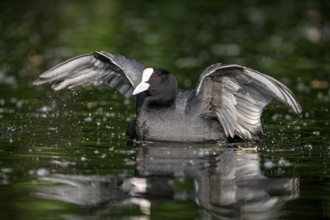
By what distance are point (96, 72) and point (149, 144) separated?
1.76 metres

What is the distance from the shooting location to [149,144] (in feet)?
37.0

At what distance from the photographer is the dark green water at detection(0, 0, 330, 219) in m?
8.21

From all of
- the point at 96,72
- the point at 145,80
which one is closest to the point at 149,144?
the point at 145,80

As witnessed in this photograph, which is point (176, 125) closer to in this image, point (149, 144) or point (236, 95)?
point (149, 144)

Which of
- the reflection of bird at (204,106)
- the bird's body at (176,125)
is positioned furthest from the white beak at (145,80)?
the bird's body at (176,125)

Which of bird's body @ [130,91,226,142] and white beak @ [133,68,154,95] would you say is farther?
white beak @ [133,68,154,95]

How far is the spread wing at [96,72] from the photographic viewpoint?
1222 centimetres

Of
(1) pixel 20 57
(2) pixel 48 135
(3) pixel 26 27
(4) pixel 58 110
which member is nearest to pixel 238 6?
(3) pixel 26 27

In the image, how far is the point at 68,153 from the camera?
1051cm

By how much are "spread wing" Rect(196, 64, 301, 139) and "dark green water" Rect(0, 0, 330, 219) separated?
405 mm

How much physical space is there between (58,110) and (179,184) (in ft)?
16.8

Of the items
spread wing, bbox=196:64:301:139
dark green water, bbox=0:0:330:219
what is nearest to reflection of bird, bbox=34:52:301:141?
spread wing, bbox=196:64:301:139

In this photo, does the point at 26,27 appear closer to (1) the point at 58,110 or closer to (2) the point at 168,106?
(1) the point at 58,110

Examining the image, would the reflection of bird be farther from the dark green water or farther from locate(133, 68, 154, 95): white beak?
the dark green water
